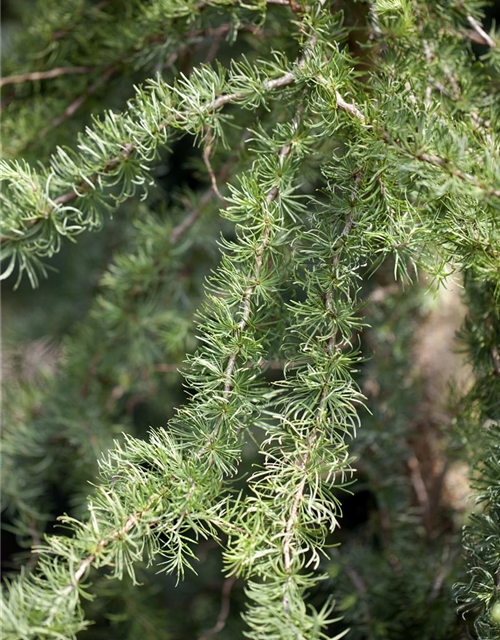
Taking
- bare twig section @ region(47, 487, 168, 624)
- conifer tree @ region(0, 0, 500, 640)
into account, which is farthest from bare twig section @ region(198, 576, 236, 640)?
bare twig section @ region(47, 487, 168, 624)

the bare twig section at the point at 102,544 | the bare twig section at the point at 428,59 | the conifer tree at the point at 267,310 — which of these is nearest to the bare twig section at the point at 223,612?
the conifer tree at the point at 267,310

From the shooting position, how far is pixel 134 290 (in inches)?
17.0

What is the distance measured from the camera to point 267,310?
261 millimetres

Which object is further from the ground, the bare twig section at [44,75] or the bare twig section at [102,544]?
the bare twig section at [44,75]

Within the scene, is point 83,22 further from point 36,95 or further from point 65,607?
point 65,607

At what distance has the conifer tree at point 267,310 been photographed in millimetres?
209

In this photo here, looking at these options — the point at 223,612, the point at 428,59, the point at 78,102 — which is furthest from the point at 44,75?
the point at 223,612

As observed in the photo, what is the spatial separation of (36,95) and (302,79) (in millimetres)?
259

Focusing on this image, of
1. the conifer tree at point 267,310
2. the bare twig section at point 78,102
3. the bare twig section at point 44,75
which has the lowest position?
the conifer tree at point 267,310

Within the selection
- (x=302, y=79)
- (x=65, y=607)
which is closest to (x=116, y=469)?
(x=65, y=607)

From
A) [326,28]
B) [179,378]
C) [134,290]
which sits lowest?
[179,378]

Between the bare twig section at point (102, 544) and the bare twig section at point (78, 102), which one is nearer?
the bare twig section at point (102, 544)

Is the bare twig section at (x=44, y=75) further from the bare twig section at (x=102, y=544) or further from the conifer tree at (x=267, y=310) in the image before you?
the bare twig section at (x=102, y=544)

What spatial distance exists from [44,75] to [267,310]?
0.86 ft
